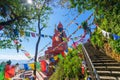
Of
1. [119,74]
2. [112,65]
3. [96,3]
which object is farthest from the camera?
[96,3]

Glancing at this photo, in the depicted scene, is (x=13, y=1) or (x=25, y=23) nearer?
(x=13, y=1)

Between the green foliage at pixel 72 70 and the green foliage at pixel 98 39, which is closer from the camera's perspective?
the green foliage at pixel 72 70

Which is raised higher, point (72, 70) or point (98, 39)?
point (98, 39)

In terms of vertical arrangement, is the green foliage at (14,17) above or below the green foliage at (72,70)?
above

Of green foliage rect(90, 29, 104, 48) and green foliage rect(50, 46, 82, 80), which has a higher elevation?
green foliage rect(90, 29, 104, 48)

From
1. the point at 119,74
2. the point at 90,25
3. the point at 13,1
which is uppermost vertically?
the point at 13,1

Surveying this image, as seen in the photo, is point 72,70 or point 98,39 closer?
point 72,70

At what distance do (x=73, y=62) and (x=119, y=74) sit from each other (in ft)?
14.7

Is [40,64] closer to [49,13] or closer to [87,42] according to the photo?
[87,42]

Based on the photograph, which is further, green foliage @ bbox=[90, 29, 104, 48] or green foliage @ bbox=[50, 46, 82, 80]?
green foliage @ bbox=[90, 29, 104, 48]

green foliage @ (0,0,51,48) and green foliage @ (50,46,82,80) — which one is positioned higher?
green foliage @ (0,0,51,48)

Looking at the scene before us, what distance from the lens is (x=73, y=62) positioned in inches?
515

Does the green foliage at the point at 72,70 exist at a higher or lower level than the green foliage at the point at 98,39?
lower

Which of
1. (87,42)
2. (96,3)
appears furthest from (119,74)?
(87,42)
